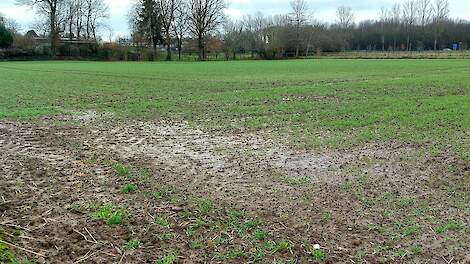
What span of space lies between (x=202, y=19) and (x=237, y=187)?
73.5 m

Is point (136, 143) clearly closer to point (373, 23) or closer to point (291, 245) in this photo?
point (291, 245)

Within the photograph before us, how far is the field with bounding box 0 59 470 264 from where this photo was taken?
464cm

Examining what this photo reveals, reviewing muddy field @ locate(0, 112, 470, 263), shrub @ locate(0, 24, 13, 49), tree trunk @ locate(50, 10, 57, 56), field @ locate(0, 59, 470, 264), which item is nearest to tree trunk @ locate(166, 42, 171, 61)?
tree trunk @ locate(50, 10, 57, 56)

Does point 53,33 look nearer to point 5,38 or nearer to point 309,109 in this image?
point 5,38

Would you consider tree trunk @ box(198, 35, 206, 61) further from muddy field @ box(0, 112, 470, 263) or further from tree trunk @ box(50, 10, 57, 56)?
muddy field @ box(0, 112, 470, 263)

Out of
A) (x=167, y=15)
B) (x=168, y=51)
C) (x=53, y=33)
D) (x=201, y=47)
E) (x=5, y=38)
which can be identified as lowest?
(x=168, y=51)

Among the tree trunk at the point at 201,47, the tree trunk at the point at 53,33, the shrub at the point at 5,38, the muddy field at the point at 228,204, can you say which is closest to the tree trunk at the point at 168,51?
the tree trunk at the point at 201,47

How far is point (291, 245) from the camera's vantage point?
4750 mm

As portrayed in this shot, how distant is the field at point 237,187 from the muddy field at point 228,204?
21mm

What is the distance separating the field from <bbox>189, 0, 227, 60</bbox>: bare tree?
6490cm

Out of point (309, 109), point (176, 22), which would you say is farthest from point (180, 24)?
point (309, 109)

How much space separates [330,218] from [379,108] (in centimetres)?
951

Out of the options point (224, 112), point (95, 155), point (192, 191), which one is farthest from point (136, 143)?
point (224, 112)

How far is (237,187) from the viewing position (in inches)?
262
